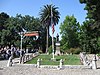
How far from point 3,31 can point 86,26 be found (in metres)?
41.5

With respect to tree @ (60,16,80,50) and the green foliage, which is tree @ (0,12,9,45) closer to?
the green foliage

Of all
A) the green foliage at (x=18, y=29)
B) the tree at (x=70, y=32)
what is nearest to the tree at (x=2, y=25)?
the green foliage at (x=18, y=29)

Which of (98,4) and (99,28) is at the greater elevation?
(98,4)

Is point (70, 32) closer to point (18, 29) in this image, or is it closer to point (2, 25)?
point (18, 29)

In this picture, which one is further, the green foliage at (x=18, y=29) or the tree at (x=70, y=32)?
the green foliage at (x=18, y=29)

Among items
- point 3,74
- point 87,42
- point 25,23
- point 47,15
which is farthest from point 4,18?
point 3,74

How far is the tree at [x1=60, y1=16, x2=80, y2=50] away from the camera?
250 feet

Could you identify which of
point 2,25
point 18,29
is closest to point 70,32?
point 18,29

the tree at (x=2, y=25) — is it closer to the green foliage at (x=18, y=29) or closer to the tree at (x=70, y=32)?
the green foliage at (x=18, y=29)

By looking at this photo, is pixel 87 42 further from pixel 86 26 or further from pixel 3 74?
pixel 3 74

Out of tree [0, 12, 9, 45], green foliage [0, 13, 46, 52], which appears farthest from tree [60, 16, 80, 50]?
tree [0, 12, 9, 45]

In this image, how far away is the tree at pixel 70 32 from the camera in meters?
76.2

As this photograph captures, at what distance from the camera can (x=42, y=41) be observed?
93.2 metres

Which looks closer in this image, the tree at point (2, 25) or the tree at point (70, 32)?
the tree at point (70, 32)
